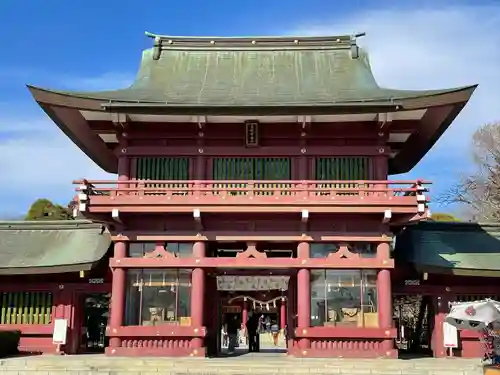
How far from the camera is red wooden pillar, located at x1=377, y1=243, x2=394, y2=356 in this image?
20203 millimetres

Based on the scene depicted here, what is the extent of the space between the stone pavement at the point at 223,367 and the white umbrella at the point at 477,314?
210cm

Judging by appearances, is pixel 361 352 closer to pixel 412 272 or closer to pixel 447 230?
pixel 412 272

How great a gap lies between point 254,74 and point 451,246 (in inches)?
415

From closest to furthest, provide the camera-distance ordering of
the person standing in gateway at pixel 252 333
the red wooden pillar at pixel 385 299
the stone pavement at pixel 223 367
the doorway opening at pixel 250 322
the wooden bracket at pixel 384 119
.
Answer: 1. the stone pavement at pixel 223 367
2. the red wooden pillar at pixel 385 299
3. the wooden bracket at pixel 384 119
4. the doorway opening at pixel 250 322
5. the person standing in gateway at pixel 252 333

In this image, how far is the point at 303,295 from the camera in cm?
2048

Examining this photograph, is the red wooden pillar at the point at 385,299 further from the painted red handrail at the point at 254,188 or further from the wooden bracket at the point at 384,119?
the wooden bracket at the point at 384,119

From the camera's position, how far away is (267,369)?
1825cm

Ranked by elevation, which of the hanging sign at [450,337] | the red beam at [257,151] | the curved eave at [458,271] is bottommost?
the hanging sign at [450,337]

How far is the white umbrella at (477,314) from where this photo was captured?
51.5 ft

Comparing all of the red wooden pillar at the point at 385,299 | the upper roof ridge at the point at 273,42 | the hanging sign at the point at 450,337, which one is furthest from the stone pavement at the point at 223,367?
the upper roof ridge at the point at 273,42

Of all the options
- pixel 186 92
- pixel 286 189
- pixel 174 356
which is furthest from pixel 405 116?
pixel 174 356

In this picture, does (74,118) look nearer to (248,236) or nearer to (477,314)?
(248,236)

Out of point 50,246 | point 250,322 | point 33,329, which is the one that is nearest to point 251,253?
point 250,322

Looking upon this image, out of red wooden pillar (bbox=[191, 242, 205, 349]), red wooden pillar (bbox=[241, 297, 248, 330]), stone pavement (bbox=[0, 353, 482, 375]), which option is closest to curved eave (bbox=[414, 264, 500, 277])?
stone pavement (bbox=[0, 353, 482, 375])
